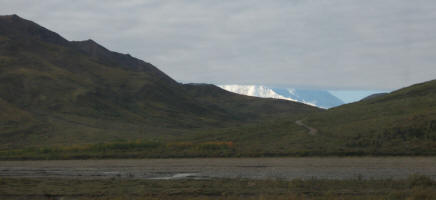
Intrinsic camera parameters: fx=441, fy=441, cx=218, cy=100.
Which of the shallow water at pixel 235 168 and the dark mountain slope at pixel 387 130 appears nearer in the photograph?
the shallow water at pixel 235 168

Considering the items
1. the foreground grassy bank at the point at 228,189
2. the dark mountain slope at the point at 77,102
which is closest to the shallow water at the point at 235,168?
the foreground grassy bank at the point at 228,189

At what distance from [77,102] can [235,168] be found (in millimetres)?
86968

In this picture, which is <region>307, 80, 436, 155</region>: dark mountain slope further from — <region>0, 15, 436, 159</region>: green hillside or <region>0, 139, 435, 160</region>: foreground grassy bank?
<region>0, 139, 435, 160</region>: foreground grassy bank

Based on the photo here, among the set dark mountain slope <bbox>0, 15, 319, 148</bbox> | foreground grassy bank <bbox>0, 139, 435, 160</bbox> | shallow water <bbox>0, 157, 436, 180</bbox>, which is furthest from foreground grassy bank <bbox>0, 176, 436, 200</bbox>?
dark mountain slope <bbox>0, 15, 319, 148</bbox>

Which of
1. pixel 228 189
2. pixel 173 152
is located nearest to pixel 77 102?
pixel 173 152

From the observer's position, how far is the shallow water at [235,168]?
93.9ft

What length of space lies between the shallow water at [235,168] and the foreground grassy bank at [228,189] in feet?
10.9

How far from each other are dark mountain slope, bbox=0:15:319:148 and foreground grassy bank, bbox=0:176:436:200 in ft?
131

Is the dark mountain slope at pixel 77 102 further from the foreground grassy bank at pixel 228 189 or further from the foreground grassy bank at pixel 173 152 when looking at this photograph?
the foreground grassy bank at pixel 228 189

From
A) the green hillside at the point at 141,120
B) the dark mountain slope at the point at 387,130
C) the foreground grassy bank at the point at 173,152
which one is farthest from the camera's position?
the green hillside at the point at 141,120

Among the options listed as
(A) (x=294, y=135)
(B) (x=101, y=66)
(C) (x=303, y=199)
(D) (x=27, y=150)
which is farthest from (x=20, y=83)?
(C) (x=303, y=199)

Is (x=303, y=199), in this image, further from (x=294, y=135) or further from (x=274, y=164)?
(x=294, y=135)

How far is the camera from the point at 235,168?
32.9m

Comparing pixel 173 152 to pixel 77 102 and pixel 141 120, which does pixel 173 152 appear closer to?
pixel 141 120
